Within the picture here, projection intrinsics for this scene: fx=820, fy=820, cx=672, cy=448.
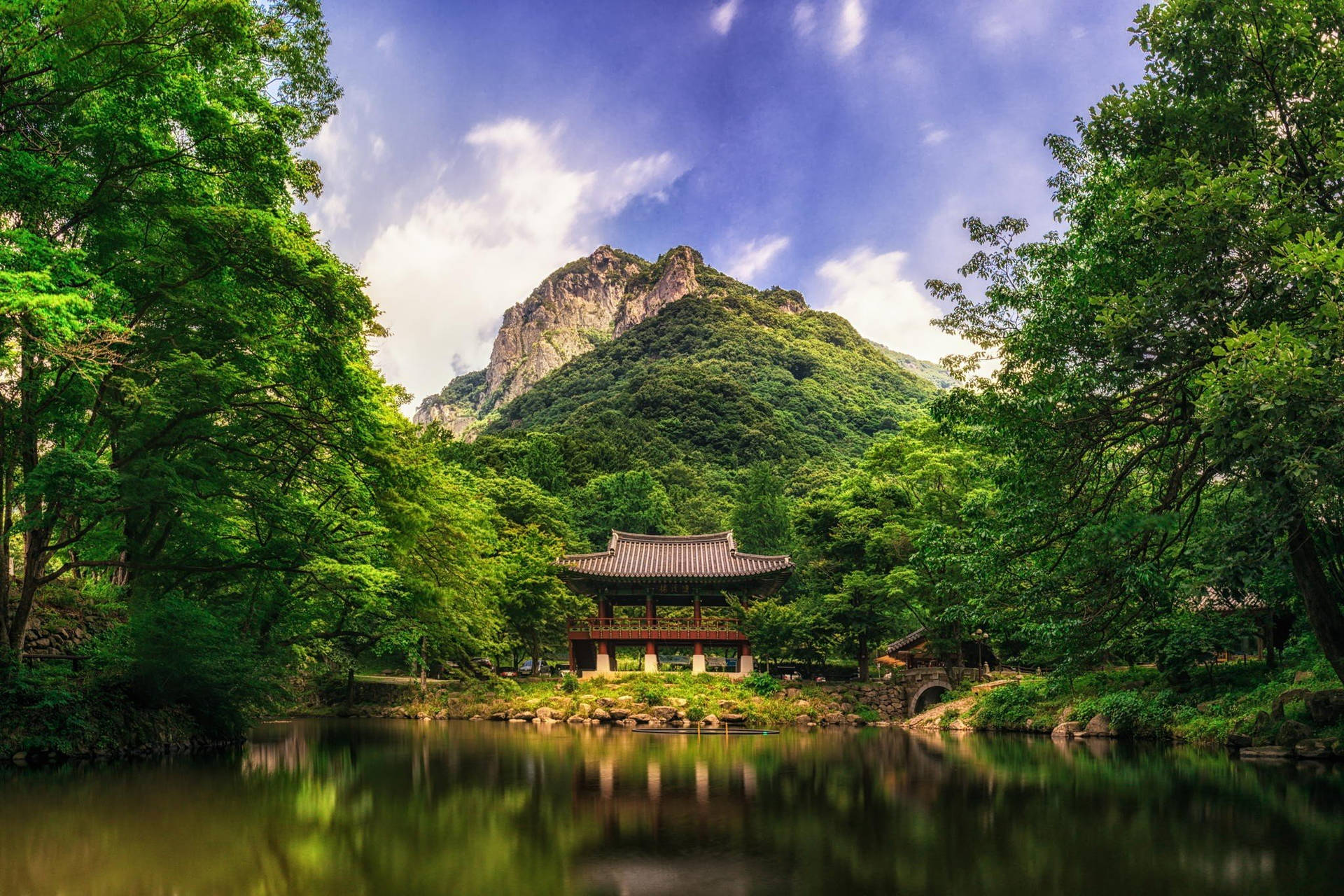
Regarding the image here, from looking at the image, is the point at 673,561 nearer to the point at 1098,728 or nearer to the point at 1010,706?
the point at 1010,706

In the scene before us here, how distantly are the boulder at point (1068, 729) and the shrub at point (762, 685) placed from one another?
9716 mm

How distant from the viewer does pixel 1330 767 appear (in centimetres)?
1325

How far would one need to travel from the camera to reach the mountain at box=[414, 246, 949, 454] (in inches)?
3110

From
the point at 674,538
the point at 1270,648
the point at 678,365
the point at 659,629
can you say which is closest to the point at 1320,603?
the point at 1270,648

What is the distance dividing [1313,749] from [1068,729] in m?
6.66

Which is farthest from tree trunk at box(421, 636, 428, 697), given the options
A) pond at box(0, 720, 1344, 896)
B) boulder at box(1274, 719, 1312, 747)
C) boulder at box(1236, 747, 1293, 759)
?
boulder at box(1274, 719, 1312, 747)

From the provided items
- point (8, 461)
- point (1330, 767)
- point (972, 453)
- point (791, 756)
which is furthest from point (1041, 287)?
point (8, 461)

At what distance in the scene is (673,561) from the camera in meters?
36.4

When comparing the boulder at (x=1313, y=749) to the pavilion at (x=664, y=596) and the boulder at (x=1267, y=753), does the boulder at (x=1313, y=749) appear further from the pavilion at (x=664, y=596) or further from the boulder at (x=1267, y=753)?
the pavilion at (x=664, y=596)

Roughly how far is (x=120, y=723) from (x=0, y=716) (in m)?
1.83

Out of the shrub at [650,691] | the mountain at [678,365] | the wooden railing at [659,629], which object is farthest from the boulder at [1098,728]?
the mountain at [678,365]

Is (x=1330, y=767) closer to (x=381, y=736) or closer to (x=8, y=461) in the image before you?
(x=381, y=736)

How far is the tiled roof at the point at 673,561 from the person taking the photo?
1353 inches

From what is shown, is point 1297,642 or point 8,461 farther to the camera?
point 1297,642
